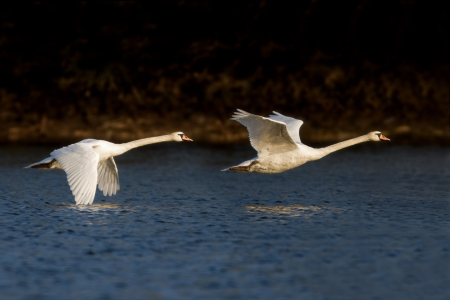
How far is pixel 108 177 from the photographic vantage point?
587 inches

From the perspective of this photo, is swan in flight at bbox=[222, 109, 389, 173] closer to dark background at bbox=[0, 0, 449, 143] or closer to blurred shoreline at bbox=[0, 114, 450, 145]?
blurred shoreline at bbox=[0, 114, 450, 145]

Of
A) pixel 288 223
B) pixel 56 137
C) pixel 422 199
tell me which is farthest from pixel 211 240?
pixel 56 137

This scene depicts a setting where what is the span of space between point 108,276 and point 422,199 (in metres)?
7.94

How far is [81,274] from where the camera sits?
8859mm

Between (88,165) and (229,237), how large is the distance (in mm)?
2931

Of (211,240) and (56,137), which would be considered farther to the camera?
(56,137)

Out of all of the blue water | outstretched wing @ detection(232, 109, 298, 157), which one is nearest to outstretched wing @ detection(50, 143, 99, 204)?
the blue water

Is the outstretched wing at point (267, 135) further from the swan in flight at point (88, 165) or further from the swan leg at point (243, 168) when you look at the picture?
the swan in flight at point (88, 165)

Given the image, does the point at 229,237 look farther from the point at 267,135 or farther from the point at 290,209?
the point at 267,135

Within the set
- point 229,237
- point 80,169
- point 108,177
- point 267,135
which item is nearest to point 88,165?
point 80,169

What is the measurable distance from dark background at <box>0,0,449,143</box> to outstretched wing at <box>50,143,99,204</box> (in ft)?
58.2

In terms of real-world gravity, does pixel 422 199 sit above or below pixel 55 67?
below

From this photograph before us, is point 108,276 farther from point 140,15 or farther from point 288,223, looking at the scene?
point 140,15

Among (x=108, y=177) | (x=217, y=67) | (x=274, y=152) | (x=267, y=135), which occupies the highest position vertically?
(x=217, y=67)
